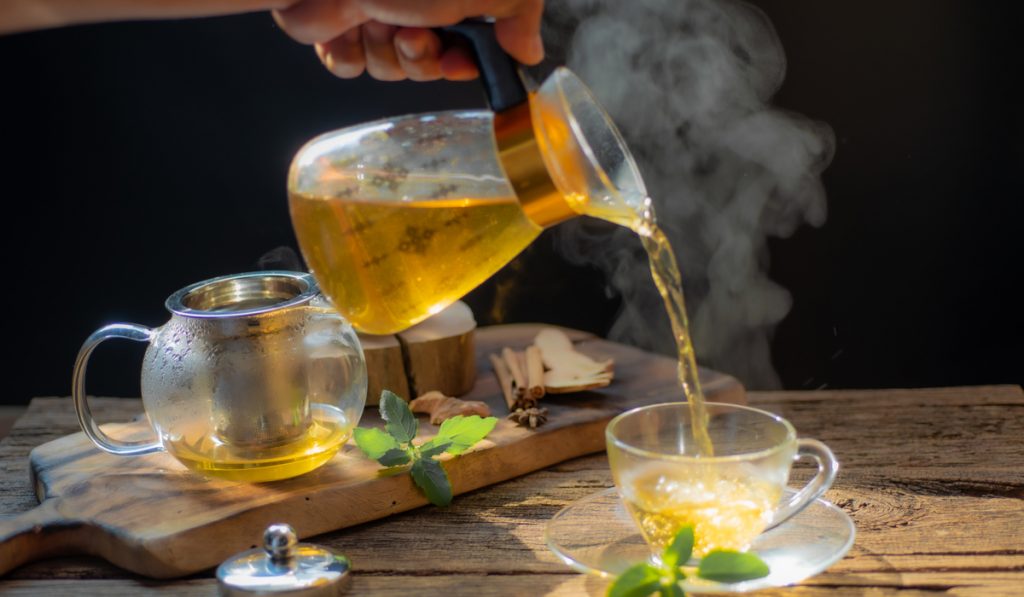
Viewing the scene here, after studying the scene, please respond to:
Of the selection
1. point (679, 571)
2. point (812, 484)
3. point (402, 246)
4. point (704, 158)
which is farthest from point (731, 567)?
point (704, 158)

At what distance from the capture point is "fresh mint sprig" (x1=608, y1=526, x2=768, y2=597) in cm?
114

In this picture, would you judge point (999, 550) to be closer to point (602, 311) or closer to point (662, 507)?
point (662, 507)

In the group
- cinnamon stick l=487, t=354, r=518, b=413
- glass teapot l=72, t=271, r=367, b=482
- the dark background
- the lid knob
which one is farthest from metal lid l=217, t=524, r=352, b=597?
the dark background

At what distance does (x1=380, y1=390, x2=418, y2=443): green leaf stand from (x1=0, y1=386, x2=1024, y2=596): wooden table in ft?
0.33

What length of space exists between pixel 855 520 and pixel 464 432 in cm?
48

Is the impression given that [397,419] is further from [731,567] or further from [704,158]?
[704,158]

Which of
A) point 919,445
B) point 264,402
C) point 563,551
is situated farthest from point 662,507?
point 919,445

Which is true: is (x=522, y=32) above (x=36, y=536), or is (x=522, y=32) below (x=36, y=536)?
above

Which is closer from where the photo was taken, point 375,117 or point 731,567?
point 731,567

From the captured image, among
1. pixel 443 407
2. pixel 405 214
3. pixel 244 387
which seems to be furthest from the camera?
pixel 443 407

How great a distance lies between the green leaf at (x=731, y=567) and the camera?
1.14m

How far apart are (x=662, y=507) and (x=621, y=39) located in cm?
135

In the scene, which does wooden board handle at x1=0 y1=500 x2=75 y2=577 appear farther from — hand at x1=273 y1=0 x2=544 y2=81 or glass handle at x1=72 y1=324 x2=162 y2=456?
hand at x1=273 y1=0 x2=544 y2=81

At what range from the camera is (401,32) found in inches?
54.0
